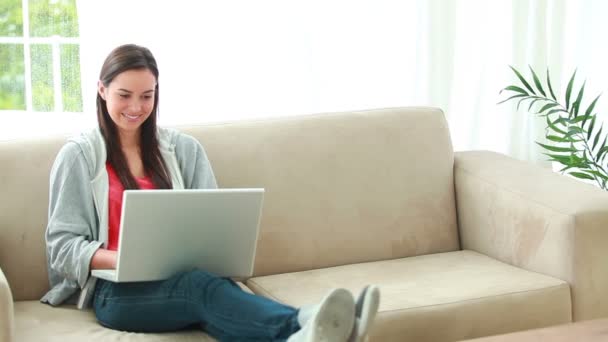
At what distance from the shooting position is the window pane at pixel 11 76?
316 cm

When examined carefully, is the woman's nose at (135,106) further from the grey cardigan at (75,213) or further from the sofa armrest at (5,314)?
the sofa armrest at (5,314)

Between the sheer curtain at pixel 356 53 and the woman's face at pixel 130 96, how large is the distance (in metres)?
0.65

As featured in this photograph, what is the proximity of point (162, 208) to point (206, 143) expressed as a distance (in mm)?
690

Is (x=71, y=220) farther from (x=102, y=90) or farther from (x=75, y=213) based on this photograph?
(x=102, y=90)

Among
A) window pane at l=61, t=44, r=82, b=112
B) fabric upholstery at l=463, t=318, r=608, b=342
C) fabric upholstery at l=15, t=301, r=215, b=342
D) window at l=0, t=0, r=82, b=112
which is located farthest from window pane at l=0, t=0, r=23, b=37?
fabric upholstery at l=463, t=318, r=608, b=342

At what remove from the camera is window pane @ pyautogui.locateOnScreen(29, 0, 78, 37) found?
3.17 metres

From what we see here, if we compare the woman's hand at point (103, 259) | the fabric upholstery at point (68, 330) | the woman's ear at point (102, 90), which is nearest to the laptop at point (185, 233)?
the woman's hand at point (103, 259)

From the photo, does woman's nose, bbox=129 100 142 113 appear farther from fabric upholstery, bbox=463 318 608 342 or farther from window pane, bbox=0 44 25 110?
fabric upholstery, bbox=463 318 608 342

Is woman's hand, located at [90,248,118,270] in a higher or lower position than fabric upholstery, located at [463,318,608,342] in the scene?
higher

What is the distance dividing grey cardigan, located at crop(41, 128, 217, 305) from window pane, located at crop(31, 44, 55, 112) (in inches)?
26.1

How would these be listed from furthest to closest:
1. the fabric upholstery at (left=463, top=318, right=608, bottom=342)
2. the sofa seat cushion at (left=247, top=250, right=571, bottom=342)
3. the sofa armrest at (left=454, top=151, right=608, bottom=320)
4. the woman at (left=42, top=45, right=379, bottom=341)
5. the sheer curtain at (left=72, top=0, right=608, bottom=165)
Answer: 1. the sheer curtain at (left=72, top=0, right=608, bottom=165)
2. the sofa armrest at (left=454, top=151, right=608, bottom=320)
3. the sofa seat cushion at (left=247, top=250, right=571, bottom=342)
4. the woman at (left=42, top=45, right=379, bottom=341)
5. the fabric upholstery at (left=463, top=318, right=608, bottom=342)

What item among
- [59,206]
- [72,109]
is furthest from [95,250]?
[72,109]

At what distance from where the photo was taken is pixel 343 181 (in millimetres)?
3033

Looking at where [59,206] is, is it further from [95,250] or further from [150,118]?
[150,118]
